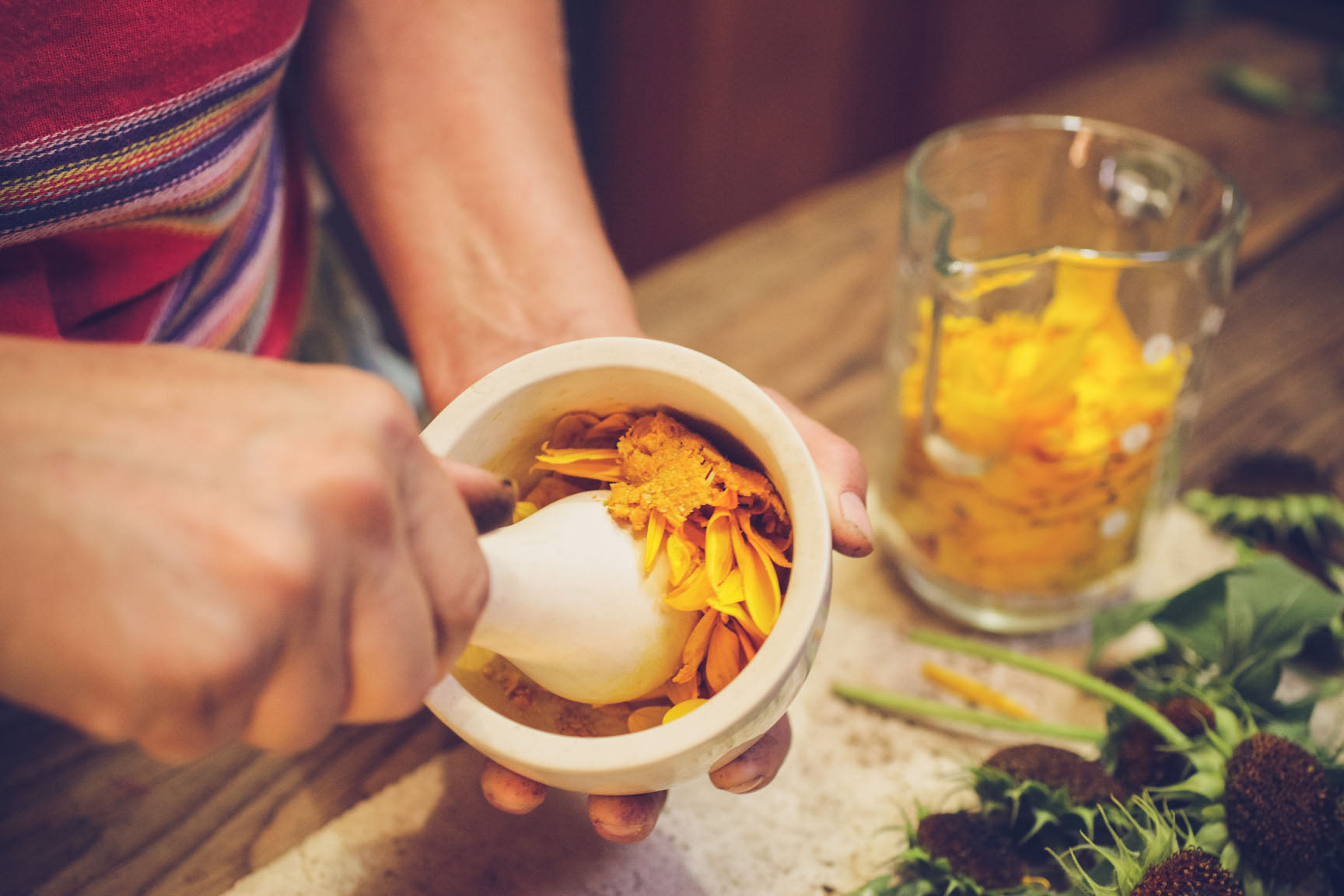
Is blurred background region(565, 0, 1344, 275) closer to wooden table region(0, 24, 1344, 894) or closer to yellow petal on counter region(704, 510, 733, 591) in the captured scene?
wooden table region(0, 24, 1344, 894)

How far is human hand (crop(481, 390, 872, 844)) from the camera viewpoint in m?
0.40

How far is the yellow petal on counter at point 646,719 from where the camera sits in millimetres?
388

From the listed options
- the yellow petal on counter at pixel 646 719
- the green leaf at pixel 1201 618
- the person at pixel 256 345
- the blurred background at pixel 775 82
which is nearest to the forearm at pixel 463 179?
the person at pixel 256 345

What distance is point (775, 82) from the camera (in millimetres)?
1436

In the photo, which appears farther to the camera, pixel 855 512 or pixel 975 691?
pixel 975 691

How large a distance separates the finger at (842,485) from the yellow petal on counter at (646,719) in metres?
0.10

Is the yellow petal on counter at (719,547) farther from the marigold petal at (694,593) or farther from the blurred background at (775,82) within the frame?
the blurred background at (775,82)

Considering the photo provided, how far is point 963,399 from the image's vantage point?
0.51 metres

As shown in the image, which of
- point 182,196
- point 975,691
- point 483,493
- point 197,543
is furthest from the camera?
point 975,691

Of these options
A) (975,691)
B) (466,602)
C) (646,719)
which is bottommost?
(975,691)

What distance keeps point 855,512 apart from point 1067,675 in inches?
8.2

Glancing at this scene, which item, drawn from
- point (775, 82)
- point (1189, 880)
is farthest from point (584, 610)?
point (775, 82)

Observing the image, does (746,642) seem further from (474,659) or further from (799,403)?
(799,403)

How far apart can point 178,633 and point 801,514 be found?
8.4 inches
